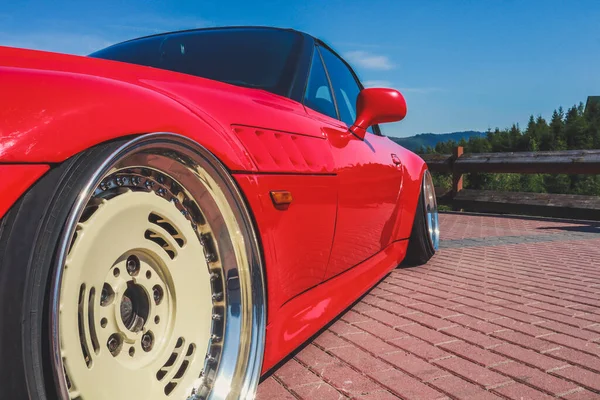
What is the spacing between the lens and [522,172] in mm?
10016

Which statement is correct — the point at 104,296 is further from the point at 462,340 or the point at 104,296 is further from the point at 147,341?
the point at 462,340

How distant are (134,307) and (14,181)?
50 centimetres

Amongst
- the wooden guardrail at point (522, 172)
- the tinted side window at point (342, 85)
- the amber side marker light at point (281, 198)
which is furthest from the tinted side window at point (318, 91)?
the wooden guardrail at point (522, 172)

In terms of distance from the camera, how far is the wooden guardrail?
8.84 meters

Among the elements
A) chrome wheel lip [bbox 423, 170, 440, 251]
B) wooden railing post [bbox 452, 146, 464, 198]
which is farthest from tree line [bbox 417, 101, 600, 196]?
chrome wheel lip [bbox 423, 170, 440, 251]

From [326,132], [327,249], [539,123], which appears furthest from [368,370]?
[539,123]

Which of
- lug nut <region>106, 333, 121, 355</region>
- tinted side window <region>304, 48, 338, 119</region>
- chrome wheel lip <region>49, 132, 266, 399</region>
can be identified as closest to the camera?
lug nut <region>106, 333, 121, 355</region>

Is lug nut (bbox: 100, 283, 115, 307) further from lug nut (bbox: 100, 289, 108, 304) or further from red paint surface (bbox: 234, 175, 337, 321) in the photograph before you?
red paint surface (bbox: 234, 175, 337, 321)

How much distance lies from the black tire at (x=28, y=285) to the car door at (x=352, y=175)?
1.36m

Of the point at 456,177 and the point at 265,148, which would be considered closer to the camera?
the point at 265,148

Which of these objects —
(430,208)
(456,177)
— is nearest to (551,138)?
(456,177)

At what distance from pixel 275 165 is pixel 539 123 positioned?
319ft

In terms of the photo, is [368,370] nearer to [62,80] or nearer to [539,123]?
[62,80]

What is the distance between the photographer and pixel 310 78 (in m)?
2.47
